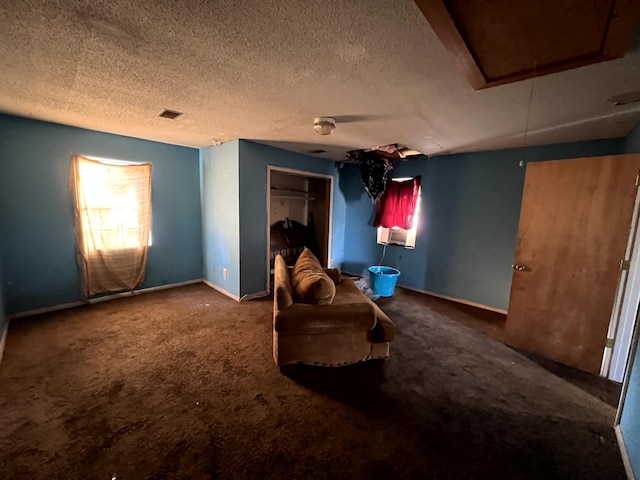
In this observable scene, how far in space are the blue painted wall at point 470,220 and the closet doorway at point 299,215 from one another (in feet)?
4.26

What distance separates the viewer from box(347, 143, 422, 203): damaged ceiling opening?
12.2 feet

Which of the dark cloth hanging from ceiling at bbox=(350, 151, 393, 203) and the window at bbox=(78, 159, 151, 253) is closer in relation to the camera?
the window at bbox=(78, 159, 151, 253)

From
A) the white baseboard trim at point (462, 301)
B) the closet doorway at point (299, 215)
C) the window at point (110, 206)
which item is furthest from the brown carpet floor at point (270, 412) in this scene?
the closet doorway at point (299, 215)

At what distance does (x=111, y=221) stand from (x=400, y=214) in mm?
4265

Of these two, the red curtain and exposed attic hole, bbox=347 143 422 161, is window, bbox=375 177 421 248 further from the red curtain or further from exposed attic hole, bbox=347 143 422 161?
exposed attic hole, bbox=347 143 422 161

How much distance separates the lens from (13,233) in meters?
2.89

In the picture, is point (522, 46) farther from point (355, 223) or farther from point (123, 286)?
point (123, 286)

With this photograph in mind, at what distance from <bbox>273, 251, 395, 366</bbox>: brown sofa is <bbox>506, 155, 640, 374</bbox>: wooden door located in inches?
62.6

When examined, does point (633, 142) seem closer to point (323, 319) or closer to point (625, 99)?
point (625, 99)

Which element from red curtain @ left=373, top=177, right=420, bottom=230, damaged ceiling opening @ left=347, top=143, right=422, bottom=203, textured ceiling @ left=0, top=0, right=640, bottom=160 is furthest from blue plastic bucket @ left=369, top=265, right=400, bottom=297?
textured ceiling @ left=0, top=0, right=640, bottom=160

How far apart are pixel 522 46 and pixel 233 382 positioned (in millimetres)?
2773

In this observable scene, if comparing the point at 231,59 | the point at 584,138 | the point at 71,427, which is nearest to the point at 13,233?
the point at 71,427

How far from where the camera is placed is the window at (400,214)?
14.1ft

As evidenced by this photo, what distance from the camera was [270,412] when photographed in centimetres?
178
